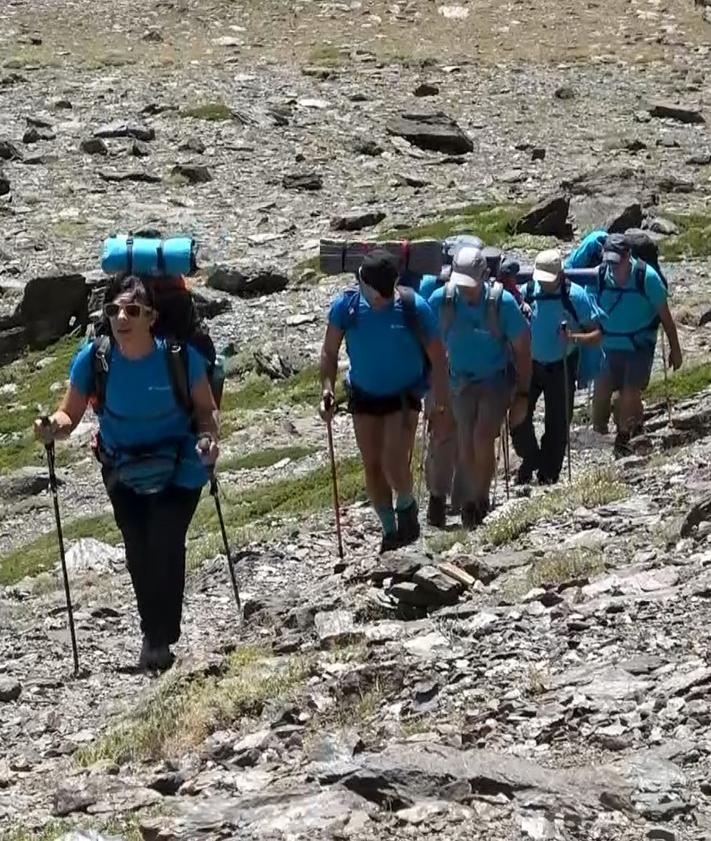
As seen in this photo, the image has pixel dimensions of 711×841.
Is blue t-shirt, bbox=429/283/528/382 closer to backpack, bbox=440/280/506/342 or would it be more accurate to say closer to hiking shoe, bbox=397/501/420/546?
backpack, bbox=440/280/506/342

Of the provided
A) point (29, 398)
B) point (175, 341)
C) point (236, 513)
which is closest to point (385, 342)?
point (175, 341)

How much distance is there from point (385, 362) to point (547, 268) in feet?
12.5

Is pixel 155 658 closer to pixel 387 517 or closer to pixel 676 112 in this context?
pixel 387 517

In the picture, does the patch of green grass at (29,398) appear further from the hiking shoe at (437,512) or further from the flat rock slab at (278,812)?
the flat rock slab at (278,812)

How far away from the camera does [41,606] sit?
1428cm

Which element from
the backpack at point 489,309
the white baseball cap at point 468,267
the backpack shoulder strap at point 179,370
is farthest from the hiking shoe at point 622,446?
the backpack shoulder strap at point 179,370

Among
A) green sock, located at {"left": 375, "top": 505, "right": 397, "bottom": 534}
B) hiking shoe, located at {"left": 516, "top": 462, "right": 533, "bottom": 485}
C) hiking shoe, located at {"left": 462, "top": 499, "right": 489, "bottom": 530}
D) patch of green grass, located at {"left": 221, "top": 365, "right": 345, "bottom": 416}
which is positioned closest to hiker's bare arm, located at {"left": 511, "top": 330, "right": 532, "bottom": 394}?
hiking shoe, located at {"left": 462, "top": 499, "right": 489, "bottom": 530}

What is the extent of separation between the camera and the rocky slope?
23.0ft

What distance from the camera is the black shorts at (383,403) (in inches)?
489

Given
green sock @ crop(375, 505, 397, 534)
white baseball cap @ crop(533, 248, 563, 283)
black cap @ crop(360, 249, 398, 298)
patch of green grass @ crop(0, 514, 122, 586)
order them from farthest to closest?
patch of green grass @ crop(0, 514, 122, 586) → white baseball cap @ crop(533, 248, 563, 283) → green sock @ crop(375, 505, 397, 534) → black cap @ crop(360, 249, 398, 298)

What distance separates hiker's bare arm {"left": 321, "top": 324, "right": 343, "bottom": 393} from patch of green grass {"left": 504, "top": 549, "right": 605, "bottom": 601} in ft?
8.20

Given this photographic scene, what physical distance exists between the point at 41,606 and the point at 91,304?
59.8 ft

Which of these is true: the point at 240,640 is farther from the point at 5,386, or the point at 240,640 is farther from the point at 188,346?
the point at 5,386

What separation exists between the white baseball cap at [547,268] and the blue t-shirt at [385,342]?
3.46m
